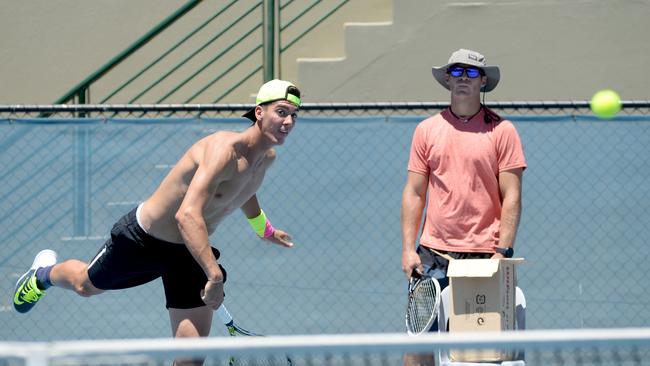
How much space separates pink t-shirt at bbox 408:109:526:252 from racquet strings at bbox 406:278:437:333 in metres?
0.23

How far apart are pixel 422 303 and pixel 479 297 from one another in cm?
31

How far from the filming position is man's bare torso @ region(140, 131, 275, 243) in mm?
5656

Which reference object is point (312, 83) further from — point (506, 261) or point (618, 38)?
point (506, 261)

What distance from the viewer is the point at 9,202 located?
286 inches

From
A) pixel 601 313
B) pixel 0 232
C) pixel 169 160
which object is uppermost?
pixel 169 160

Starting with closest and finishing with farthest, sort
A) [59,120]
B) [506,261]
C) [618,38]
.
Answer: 1. [506,261]
2. [59,120]
3. [618,38]

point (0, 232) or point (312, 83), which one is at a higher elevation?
point (312, 83)

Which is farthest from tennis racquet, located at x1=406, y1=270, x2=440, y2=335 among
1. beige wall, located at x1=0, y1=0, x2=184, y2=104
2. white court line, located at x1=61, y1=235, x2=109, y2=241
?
beige wall, located at x1=0, y1=0, x2=184, y2=104

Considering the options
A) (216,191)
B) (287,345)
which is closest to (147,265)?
(216,191)

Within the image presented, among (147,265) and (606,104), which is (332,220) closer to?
(147,265)

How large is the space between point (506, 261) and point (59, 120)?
316 cm

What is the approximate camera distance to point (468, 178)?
585cm

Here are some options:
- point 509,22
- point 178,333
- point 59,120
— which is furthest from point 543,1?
point 178,333

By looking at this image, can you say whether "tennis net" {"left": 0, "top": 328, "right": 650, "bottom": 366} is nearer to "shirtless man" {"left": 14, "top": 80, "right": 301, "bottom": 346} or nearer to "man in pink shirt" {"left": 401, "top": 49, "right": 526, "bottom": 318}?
"shirtless man" {"left": 14, "top": 80, "right": 301, "bottom": 346}
